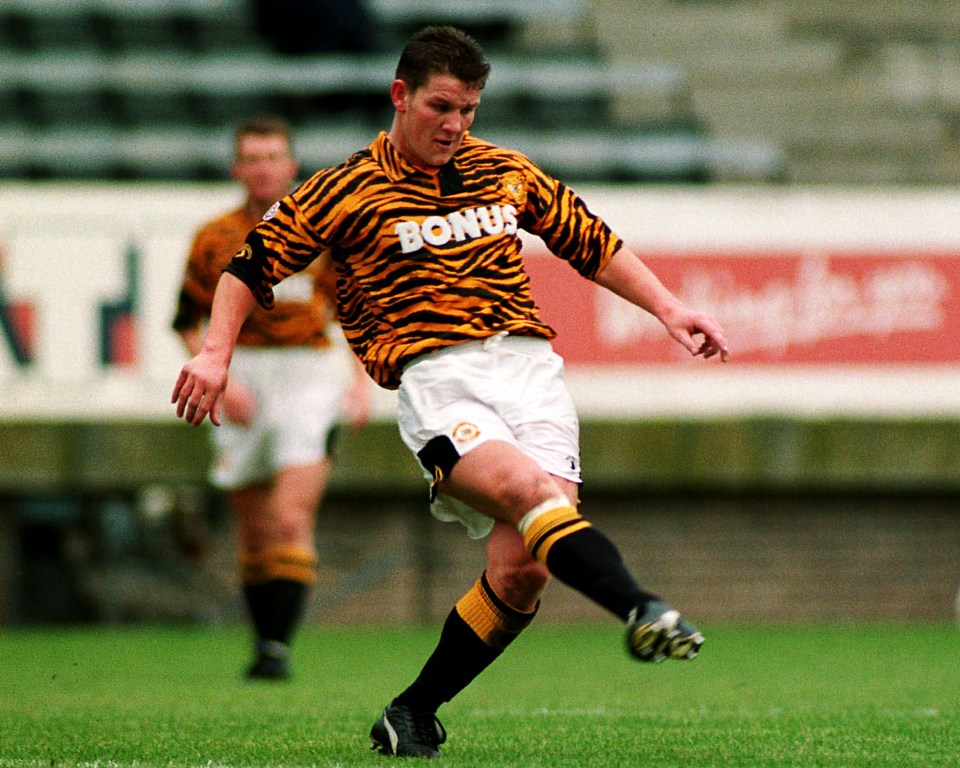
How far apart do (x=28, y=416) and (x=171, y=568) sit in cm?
138

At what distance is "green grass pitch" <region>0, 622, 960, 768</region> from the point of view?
4.38 meters

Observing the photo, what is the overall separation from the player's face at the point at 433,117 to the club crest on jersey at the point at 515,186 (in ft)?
0.56

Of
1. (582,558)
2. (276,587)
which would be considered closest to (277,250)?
(582,558)

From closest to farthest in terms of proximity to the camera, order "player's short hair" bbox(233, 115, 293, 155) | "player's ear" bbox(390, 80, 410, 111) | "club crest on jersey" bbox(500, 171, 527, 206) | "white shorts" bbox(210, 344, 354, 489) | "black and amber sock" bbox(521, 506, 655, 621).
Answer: "black and amber sock" bbox(521, 506, 655, 621) < "player's ear" bbox(390, 80, 410, 111) < "club crest on jersey" bbox(500, 171, 527, 206) < "player's short hair" bbox(233, 115, 293, 155) < "white shorts" bbox(210, 344, 354, 489)

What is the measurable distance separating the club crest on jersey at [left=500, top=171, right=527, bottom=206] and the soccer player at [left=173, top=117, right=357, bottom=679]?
276 centimetres

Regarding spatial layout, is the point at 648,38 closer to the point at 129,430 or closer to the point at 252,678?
the point at 129,430

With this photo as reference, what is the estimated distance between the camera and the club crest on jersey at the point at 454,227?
14.4 feet

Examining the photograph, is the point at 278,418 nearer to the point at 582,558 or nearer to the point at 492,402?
the point at 492,402

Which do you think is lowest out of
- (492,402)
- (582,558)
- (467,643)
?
(467,643)

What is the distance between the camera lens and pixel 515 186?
14.9 ft

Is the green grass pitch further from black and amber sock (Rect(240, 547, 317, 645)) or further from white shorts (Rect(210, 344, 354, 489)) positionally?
white shorts (Rect(210, 344, 354, 489))

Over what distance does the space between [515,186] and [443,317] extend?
424mm

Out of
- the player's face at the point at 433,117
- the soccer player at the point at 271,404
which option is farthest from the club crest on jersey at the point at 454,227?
the soccer player at the point at 271,404

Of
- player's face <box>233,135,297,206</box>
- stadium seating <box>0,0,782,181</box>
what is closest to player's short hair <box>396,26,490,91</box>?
player's face <box>233,135,297,206</box>
